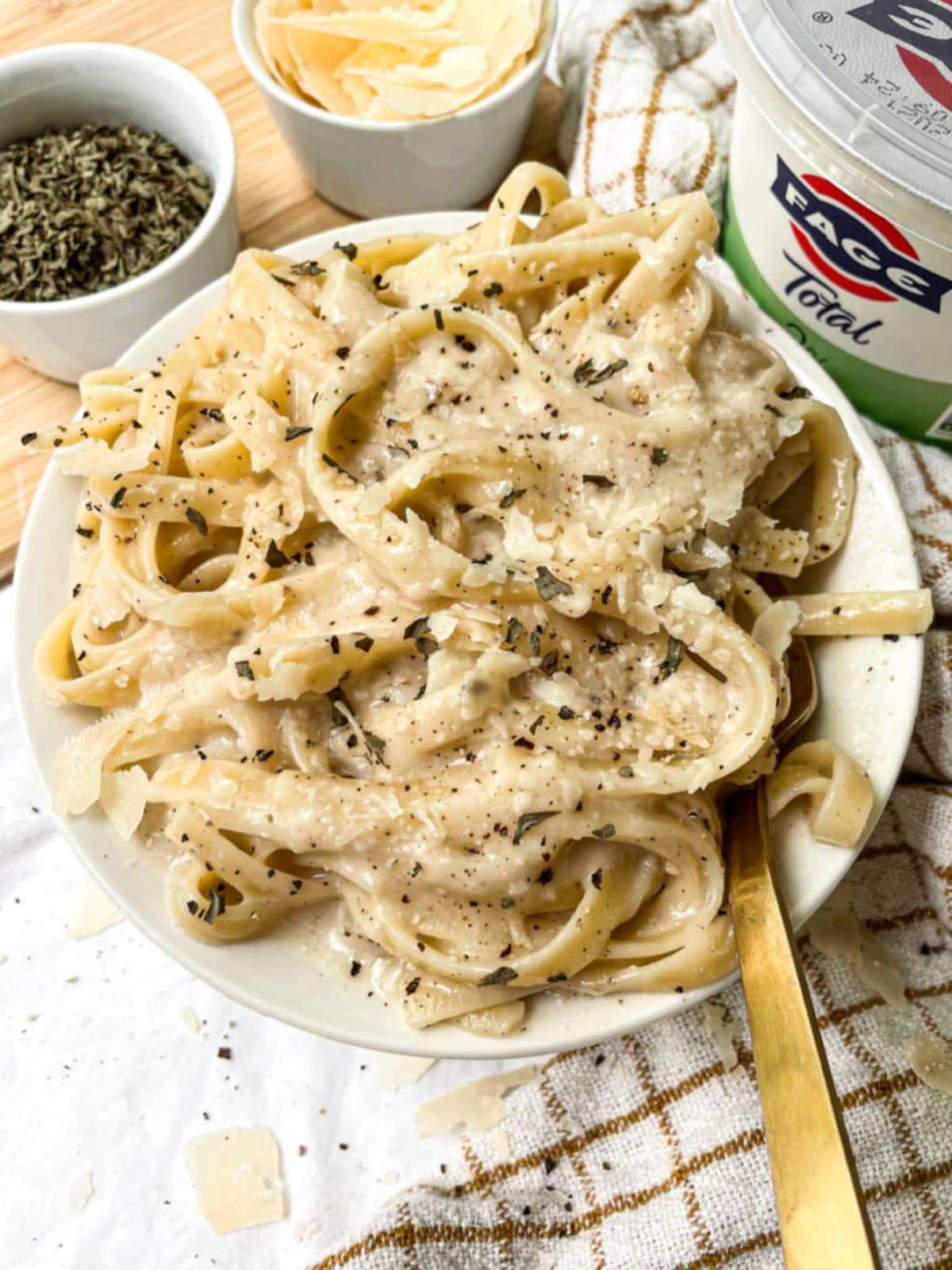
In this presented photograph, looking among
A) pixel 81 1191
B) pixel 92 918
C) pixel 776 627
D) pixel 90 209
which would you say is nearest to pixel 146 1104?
pixel 81 1191

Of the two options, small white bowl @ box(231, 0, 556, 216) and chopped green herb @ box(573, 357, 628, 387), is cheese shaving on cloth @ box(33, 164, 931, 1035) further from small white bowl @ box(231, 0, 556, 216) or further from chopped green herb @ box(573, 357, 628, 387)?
small white bowl @ box(231, 0, 556, 216)

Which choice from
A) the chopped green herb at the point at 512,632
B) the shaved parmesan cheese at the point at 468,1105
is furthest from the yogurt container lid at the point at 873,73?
the shaved parmesan cheese at the point at 468,1105

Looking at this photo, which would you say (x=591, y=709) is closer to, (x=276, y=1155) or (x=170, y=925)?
(x=170, y=925)

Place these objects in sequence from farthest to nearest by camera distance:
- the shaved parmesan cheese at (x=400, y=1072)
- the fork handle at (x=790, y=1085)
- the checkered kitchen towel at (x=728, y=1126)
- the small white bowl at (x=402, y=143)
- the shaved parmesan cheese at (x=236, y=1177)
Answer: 1. the small white bowl at (x=402, y=143)
2. the shaved parmesan cheese at (x=400, y=1072)
3. the shaved parmesan cheese at (x=236, y=1177)
4. the checkered kitchen towel at (x=728, y=1126)
5. the fork handle at (x=790, y=1085)

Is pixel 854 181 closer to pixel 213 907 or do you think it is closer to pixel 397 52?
pixel 397 52

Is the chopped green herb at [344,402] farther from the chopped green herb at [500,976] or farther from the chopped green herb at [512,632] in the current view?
the chopped green herb at [500,976]

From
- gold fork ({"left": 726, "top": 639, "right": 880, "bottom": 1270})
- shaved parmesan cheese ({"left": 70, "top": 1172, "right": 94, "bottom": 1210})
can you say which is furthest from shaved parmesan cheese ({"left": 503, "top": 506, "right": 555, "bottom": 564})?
shaved parmesan cheese ({"left": 70, "top": 1172, "right": 94, "bottom": 1210})

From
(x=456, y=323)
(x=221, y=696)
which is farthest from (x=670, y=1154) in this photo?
(x=456, y=323)
